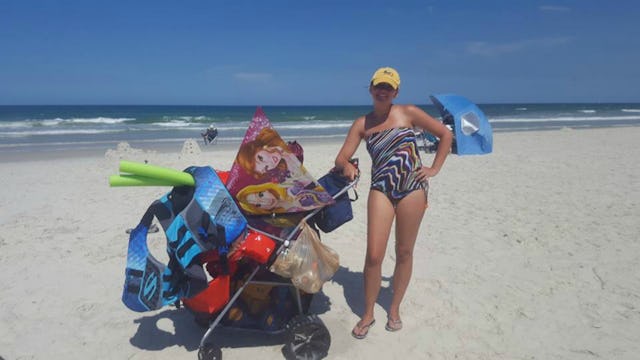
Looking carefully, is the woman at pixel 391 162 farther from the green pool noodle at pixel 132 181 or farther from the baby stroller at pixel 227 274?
the green pool noodle at pixel 132 181

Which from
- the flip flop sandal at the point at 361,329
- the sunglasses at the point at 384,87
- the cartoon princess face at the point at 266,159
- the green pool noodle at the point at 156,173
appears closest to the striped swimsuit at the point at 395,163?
the sunglasses at the point at 384,87

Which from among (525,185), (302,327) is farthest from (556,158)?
(302,327)

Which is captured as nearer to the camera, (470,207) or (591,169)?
(470,207)

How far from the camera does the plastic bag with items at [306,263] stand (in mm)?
2873

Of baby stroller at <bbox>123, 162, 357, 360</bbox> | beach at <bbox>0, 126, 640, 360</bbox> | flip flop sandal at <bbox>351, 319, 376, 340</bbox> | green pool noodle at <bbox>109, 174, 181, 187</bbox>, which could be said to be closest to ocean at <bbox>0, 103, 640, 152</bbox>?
beach at <bbox>0, 126, 640, 360</bbox>

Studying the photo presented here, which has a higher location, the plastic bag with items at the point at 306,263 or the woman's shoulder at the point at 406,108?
the woman's shoulder at the point at 406,108

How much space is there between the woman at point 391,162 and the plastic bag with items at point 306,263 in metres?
0.42

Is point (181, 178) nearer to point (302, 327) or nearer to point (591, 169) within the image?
point (302, 327)

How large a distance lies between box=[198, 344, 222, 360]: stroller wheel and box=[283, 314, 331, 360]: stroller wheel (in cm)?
47

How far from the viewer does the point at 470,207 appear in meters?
7.10

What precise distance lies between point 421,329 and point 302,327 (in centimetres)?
111

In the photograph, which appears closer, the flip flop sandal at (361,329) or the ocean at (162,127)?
the flip flop sandal at (361,329)

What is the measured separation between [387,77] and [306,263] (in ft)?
4.59

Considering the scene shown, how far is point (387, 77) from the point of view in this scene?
315 centimetres
